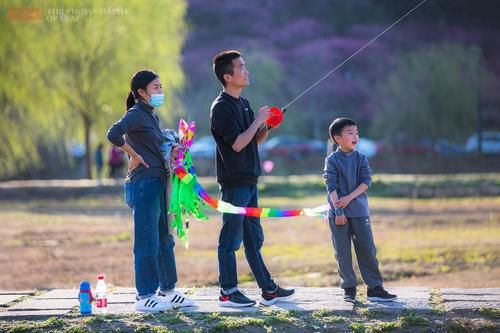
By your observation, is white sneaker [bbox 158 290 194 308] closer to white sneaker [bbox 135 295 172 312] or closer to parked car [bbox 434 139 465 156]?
white sneaker [bbox 135 295 172 312]

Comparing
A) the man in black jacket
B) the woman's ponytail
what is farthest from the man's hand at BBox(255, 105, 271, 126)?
the woman's ponytail

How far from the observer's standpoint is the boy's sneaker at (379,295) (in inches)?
267

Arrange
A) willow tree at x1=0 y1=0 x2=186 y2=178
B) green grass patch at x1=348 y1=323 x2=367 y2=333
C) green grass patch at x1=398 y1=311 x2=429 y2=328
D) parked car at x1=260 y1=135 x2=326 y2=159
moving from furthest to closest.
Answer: parked car at x1=260 y1=135 x2=326 y2=159
willow tree at x1=0 y1=0 x2=186 y2=178
green grass patch at x1=398 y1=311 x2=429 y2=328
green grass patch at x1=348 y1=323 x2=367 y2=333

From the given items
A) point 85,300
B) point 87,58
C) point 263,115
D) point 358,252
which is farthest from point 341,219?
point 87,58

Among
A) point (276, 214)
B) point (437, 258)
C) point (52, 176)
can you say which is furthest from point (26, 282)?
point (52, 176)

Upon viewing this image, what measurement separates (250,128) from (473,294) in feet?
7.19

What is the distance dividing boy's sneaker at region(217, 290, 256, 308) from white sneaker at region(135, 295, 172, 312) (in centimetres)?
43

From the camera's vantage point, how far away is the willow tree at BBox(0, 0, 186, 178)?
27797 mm

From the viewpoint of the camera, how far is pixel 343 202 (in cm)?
683

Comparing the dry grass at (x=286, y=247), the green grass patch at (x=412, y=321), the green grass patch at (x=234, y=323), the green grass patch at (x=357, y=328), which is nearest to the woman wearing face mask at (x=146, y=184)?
the green grass patch at (x=234, y=323)

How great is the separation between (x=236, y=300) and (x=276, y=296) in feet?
1.11

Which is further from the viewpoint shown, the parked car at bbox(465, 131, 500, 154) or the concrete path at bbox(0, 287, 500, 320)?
the parked car at bbox(465, 131, 500, 154)

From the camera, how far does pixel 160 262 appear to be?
7.16 meters

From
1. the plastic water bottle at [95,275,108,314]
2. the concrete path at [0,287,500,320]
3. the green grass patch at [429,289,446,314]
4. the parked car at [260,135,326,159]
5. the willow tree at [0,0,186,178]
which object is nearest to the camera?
the green grass patch at [429,289,446,314]
